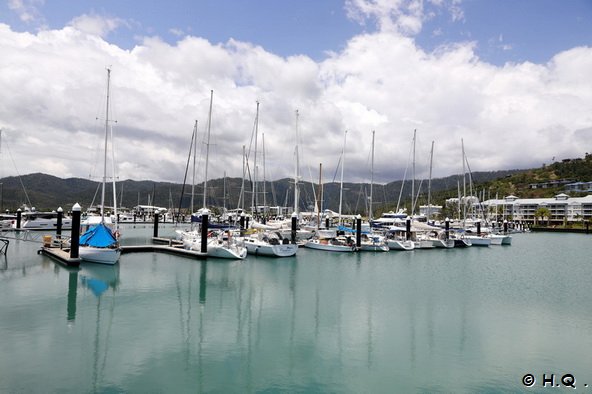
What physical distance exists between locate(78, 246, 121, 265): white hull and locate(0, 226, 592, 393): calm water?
0.89 metres

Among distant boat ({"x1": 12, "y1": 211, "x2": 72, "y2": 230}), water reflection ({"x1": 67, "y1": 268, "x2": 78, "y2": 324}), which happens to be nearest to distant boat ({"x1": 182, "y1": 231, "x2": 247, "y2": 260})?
water reflection ({"x1": 67, "y1": 268, "x2": 78, "y2": 324})

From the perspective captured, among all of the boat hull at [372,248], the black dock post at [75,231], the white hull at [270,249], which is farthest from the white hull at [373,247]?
the black dock post at [75,231]

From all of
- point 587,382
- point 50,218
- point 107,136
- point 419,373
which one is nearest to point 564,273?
point 587,382

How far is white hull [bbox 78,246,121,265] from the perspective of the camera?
109ft

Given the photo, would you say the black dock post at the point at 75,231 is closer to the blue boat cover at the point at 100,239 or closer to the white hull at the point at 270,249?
the blue boat cover at the point at 100,239

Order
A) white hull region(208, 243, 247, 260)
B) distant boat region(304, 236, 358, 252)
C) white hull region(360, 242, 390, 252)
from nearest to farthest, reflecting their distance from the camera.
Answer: white hull region(208, 243, 247, 260) < distant boat region(304, 236, 358, 252) < white hull region(360, 242, 390, 252)

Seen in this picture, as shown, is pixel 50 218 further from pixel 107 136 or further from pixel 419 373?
pixel 419 373

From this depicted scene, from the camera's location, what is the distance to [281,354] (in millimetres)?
14695

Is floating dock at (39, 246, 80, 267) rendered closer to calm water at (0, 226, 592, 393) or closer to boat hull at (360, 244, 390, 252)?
calm water at (0, 226, 592, 393)

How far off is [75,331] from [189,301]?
6.76 m

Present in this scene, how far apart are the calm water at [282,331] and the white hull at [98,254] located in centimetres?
89

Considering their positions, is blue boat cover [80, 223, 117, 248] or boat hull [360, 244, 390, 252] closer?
blue boat cover [80, 223, 117, 248]

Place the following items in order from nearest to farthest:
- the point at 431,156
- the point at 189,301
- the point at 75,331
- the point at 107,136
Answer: the point at 75,331 < the point at 189,301 < the point at 107,136 < the point at 431,156

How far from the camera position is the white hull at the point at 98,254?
109 feet
